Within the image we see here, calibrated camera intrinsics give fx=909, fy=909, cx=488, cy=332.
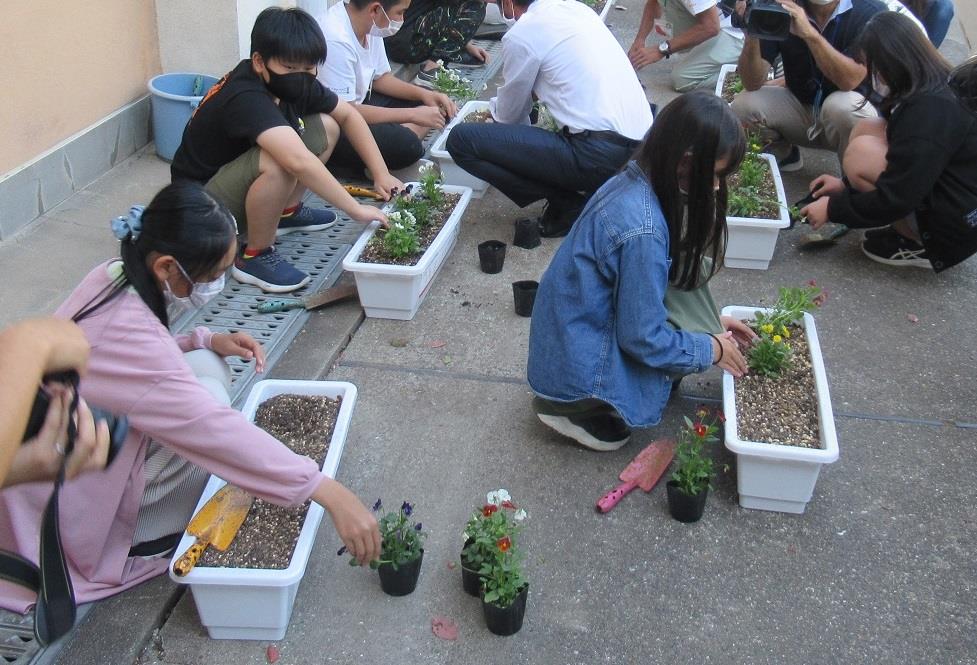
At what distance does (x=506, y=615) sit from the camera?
2.27m

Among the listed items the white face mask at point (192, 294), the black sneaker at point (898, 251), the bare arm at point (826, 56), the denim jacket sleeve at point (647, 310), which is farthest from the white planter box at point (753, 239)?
the white face mask at point (192, 294)

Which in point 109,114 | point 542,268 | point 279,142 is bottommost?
point 542,268

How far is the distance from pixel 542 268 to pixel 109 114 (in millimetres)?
2240

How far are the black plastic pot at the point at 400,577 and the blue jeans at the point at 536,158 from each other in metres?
2.26

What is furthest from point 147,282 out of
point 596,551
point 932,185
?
point 932,185

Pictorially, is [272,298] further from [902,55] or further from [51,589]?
[902,55]

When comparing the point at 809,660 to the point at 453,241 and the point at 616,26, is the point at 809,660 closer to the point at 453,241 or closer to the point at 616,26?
the point at 453,241

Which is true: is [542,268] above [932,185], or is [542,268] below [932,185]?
below

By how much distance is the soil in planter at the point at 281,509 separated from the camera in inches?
89.2

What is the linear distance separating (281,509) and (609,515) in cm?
97

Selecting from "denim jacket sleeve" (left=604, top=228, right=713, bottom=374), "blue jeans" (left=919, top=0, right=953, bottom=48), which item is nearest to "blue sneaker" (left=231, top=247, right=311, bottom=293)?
"denim jacket sleeve" (left=604, top=228, right=713, bottom=374)

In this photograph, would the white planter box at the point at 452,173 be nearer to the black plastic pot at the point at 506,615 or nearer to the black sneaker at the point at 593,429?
the black sneaker at the point at 593,429

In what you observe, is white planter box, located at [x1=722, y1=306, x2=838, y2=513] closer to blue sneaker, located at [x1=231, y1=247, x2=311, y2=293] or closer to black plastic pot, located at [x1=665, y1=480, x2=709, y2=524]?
black plastic pot, located at [x1=665, y1=480, x2=709, y2=524]

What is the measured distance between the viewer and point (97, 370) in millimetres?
2061
